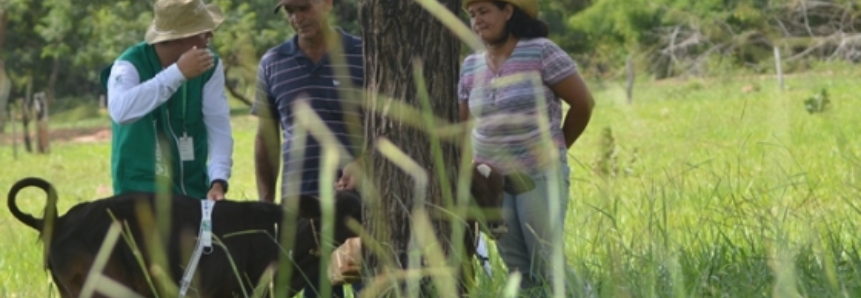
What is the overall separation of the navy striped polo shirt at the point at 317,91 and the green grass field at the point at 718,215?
0.89 metres

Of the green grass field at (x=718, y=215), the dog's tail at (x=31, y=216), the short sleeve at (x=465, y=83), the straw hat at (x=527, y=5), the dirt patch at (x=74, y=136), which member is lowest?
the dirt patch at (x=74, y=136)

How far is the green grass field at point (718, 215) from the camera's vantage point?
3.46 meters

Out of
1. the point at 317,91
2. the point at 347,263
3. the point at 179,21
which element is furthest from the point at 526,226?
the point at 179,21

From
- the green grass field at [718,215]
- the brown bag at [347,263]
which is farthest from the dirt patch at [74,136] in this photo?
the brown bag at [347,263]

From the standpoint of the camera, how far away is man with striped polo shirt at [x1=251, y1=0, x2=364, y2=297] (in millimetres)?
5762

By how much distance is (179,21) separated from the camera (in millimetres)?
5582

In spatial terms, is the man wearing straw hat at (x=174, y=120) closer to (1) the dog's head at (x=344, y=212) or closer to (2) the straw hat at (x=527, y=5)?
(1) the dog's head at (x=344, y=212)

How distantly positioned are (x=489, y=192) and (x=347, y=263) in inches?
21.6

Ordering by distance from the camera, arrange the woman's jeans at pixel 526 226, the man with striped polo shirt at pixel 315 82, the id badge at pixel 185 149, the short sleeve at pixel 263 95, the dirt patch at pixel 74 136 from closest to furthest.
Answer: the woman's jeans at pixel 526 226, the id badge at pixel 185 149, the man with striped polo shirt at pixel 315 82, the short sleeve at pixel 263 95, the dirt patch at pixel 74 136

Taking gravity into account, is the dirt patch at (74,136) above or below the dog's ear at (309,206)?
below

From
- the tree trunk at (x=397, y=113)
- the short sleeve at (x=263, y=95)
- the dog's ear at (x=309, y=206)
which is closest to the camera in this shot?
the tree trunk at (x=397, y=113)

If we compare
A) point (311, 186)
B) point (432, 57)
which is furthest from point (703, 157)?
point (432, 57)

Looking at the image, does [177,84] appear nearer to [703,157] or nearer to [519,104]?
[519,104]

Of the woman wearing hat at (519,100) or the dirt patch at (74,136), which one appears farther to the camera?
the dirt patch at (74,136)
